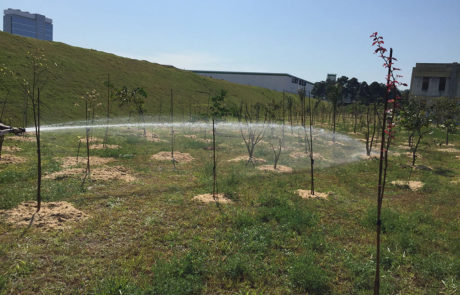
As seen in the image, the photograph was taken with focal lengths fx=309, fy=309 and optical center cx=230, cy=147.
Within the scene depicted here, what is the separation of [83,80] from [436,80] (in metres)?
56.2

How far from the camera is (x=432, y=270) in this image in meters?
6.60

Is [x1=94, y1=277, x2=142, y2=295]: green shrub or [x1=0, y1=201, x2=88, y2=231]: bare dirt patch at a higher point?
[x1=0, y1=201, x2=88, y2=231]: bare dirt patch

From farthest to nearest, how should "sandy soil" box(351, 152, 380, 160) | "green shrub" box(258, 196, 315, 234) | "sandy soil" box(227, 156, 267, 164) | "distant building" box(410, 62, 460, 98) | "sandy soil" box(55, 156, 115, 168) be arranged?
"distant building" box(410, 62, 460, 98) < "sandy soil" box(351, 152, 380, 160) < "sandy soil" box(227, 156, 267, 164) < "sandy soil" box(55, 156, 115, 168) < "green shrub" box(258, 196, 315, 234)

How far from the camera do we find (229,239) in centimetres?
779

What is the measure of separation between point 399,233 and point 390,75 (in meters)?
5.52

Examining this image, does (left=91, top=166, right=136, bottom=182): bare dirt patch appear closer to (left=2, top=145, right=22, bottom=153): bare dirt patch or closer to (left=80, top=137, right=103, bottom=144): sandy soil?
(left=2, top=145, right=22, bottom=153): bare dirt patch

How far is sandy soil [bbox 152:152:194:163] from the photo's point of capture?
17.1m

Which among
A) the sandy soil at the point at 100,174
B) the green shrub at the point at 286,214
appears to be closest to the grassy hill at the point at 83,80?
the sandy soil at the point at 100,174

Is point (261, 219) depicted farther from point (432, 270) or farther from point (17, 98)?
point (17, 98)

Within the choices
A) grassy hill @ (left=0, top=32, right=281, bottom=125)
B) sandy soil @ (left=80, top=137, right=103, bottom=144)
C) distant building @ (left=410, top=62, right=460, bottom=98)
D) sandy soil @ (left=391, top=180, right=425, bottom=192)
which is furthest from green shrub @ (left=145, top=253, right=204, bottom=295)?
distant building @ (left=410, top=62, right=460, bottom=98)

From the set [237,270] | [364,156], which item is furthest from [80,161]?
[364,156]

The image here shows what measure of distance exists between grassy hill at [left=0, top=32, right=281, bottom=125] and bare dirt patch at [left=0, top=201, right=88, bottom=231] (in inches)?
759

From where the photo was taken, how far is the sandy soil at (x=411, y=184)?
1349cm

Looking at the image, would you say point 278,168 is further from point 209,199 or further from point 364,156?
point 364,156
